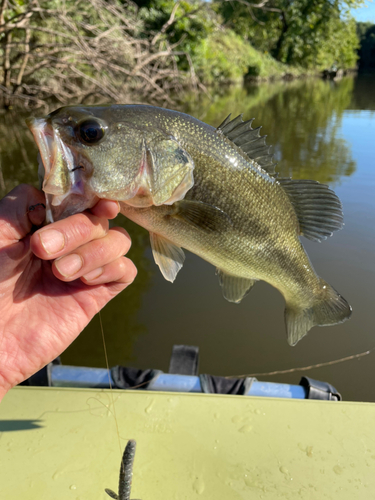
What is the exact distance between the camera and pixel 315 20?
121 ft

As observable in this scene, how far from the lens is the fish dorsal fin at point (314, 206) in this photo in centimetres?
177

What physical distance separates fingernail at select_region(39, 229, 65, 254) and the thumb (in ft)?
0.83

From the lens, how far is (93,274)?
156 centimetres

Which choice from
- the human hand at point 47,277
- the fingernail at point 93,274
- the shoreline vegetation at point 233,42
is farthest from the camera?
the shoreline vegetation at point 233,42

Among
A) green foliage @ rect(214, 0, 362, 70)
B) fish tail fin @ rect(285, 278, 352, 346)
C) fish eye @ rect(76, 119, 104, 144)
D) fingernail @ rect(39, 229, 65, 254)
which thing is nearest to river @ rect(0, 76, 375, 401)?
fish tail fin @ rect(285, 278, 352, 346)

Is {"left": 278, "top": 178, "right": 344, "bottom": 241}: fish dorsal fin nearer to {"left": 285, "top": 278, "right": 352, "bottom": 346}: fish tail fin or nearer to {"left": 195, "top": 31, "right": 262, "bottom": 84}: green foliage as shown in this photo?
{"left": 285, "top": 278, "right": 352, "bottom": 346}: fish tail fin

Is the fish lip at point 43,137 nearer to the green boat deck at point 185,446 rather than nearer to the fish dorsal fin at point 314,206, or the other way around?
the fish dorsal fin at point 314,206

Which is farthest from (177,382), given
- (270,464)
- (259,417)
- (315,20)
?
(315,20)

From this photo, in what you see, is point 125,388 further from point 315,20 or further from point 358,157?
point 315,20

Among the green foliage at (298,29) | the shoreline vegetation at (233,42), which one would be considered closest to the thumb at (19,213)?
the shoreline vegetation at (233,42)

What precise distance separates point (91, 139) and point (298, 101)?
17100 mm

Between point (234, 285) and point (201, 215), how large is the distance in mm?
517

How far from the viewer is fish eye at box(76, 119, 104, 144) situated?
131cm

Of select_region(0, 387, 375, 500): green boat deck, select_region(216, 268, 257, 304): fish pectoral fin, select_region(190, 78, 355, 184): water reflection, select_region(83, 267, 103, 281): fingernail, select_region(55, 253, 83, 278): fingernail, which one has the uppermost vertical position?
select_region(55, 253, 83, 278): fingernail
